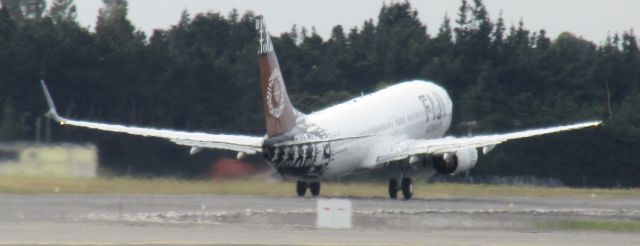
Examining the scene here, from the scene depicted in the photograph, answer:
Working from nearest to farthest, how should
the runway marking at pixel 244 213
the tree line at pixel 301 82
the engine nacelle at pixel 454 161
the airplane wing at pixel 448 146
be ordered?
the runway marking at pixel 244 213 → the airplane wing at pixel 448 146 → the engine nacelle at pixel 454 161 → the tree line at pixel 301 82

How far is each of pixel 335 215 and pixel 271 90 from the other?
12401 mm

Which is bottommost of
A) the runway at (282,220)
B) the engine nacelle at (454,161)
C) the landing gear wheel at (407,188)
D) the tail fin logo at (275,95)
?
the runway at (282,220)

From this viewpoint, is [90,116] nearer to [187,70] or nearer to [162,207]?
[187,70]

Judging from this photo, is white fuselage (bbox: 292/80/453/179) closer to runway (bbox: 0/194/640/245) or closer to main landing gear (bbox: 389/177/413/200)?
main landing gear (bbox: 389/177/413/200)

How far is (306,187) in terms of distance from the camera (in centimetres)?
6178

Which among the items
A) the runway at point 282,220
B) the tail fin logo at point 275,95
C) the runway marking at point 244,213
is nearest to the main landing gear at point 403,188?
the runway at point 282,220

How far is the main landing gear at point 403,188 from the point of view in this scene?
62.1 meters

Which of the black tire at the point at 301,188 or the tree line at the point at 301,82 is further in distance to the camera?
the tree line at the point at 301,82

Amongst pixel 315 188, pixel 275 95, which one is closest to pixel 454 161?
pixel 315 188

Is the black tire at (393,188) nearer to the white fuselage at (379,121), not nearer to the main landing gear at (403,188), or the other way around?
the main landing gear at (403,188)

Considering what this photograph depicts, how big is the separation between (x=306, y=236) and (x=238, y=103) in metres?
55.2

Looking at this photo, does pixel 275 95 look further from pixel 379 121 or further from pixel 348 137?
pixel 379 121

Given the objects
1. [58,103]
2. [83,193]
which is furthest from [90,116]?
[83,193]

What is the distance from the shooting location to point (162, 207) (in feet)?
169
